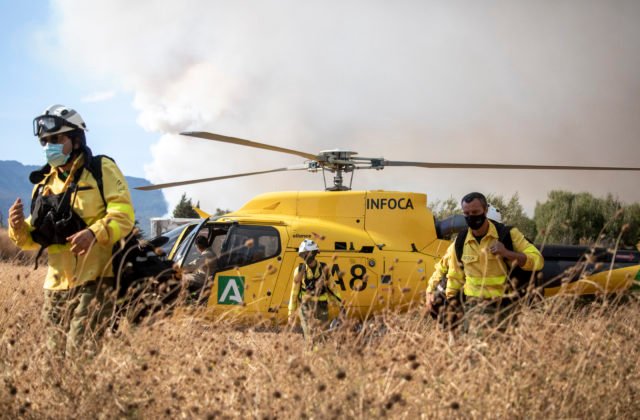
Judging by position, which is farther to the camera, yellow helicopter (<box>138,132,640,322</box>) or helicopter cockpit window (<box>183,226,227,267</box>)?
helicopter cockpit window (<box>183,226,227,267</box>)

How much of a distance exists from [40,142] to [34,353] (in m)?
1.36

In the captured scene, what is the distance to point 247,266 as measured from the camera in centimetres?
814

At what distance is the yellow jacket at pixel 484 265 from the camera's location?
5.16 metres

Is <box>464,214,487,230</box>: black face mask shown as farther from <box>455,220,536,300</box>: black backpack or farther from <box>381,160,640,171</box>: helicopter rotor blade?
<box>381,160,640,171</box>: helicopter rotor blade

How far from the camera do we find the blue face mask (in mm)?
4012

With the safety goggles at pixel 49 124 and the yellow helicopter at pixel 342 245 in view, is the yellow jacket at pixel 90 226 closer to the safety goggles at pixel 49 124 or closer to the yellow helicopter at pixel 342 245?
the safety goggles at pixel 49 124

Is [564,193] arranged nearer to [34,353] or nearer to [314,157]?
[314,157]

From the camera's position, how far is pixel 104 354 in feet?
11.5

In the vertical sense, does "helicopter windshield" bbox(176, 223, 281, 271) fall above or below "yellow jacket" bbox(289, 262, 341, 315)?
above

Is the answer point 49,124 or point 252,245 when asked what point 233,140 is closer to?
point 252,245

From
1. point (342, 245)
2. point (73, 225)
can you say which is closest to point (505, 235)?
point (342, 245)

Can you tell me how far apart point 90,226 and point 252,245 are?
4.44 meters

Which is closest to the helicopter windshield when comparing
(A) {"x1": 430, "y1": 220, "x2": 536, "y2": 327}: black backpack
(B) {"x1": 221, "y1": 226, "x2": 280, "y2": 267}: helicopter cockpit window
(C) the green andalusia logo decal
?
(B) {"x1": 221, "y1": 226, "x2": 280, "y2": 267}: helicopter cockpit window

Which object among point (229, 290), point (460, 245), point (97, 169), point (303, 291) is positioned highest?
point (97, 169)
